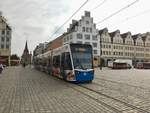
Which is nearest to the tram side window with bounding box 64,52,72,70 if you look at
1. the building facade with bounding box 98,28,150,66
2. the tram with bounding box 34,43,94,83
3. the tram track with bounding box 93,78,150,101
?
the tram with bounding box 34,43,94,83

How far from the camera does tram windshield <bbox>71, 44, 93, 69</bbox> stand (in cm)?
1756

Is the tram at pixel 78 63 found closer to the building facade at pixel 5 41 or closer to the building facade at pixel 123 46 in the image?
the building facade at pixel 5 41

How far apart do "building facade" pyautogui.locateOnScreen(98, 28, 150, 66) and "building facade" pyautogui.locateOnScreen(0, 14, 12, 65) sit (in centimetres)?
3453

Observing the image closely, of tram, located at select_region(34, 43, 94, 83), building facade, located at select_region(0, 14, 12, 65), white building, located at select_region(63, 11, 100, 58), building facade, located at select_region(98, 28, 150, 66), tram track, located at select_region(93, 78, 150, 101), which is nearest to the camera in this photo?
tram track, located at select_region(93, 78, 150, 101)

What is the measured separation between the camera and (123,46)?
90875 mm

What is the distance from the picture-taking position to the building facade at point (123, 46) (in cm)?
8494

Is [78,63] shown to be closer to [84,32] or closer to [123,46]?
[84,32]

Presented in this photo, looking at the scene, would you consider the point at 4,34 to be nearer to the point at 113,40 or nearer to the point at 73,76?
the point at 113,40

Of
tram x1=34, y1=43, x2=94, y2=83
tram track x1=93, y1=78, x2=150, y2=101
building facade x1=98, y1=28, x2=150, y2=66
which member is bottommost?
tram track x1=93, y1=78, x2=150, y2=101

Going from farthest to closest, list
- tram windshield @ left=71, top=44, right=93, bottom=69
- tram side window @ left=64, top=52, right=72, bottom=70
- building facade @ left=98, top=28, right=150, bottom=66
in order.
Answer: building facade @ left=98, top=28, right=150, bottom=66 → tram side window @ left=64, top=52, right=72, bottom=70 → tram windshield @ left=71, top=44, right=93, bottom=69

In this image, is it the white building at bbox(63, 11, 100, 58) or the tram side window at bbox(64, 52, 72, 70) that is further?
the white building at bbox(63, 11, 100, 58)

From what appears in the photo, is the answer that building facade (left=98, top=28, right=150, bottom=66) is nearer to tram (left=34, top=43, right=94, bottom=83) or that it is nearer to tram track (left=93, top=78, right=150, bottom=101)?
tram (left=34, top=43, right=94, bottom=83)

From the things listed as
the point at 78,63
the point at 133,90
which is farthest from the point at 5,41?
the point at 133,90

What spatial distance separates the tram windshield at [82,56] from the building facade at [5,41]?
64.7 meters
